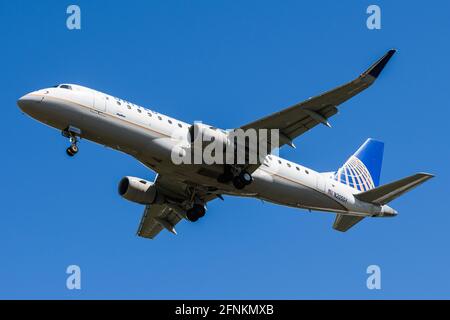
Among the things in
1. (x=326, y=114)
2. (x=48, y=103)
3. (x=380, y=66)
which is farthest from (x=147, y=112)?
(x=380, y=66)

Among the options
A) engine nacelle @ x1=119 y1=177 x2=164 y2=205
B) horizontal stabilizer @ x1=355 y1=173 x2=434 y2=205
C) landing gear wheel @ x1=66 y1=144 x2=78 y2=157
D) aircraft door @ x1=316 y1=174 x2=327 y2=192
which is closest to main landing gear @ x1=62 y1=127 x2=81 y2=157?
landing gear wheel @ x1=66 y1=144 x2=78 y2=157

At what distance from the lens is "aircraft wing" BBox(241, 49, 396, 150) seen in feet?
123

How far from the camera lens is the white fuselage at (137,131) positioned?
130 feet

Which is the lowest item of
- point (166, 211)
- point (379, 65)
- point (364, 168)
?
point (166, 211)

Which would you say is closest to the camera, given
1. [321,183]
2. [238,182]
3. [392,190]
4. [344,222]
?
[238,182]

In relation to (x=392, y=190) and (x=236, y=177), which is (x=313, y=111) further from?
(x=392, y=190)

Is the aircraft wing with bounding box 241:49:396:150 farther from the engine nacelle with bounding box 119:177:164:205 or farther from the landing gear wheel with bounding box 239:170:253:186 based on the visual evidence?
the engine nacelle with bounding box 119:177:164:205

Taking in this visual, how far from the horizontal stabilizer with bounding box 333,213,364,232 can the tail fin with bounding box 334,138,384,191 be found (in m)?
1.71

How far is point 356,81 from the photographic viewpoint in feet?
123

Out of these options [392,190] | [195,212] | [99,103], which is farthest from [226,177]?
[392,190]

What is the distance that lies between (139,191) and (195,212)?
320cm

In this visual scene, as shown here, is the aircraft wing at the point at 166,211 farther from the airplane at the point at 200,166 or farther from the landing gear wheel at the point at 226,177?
Answer: the landing gear wheel at the point at 226,177

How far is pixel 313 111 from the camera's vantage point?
131 ft

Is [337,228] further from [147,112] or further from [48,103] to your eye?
[48,103]
